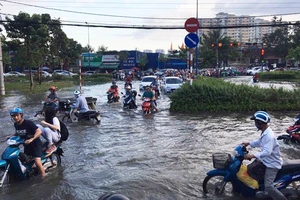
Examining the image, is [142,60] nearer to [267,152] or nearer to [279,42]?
[279,42]

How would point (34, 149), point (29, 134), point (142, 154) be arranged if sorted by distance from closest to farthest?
point (29, 134) < point (34, 149) < point (142, 154)

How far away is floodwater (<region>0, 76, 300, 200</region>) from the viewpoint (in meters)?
6.05

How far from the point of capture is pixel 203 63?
74.7 meters

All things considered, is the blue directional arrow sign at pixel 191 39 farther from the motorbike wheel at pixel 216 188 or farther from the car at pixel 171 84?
the car at pixel 171 84

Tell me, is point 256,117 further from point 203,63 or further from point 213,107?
point 203,63

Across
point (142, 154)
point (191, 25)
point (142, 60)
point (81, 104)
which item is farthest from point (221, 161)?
point (142, 60)

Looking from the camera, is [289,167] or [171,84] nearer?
[289,167]

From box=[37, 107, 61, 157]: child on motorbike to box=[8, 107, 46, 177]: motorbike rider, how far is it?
1.40 feet

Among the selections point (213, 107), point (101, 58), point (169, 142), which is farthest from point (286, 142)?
point (101, 58)

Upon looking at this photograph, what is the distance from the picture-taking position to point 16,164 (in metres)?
6.21

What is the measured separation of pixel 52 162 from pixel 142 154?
7.31ft

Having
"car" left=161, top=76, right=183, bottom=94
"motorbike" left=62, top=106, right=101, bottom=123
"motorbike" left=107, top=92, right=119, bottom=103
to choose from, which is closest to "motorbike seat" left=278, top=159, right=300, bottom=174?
"motorbike" left=62, top=106, right=101, bottom=123

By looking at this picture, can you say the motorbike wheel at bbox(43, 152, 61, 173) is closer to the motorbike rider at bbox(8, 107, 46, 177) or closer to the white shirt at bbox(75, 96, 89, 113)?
the motorbike rider at bbox(8, 107, 46, 177)

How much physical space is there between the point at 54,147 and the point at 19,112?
4.14ft
